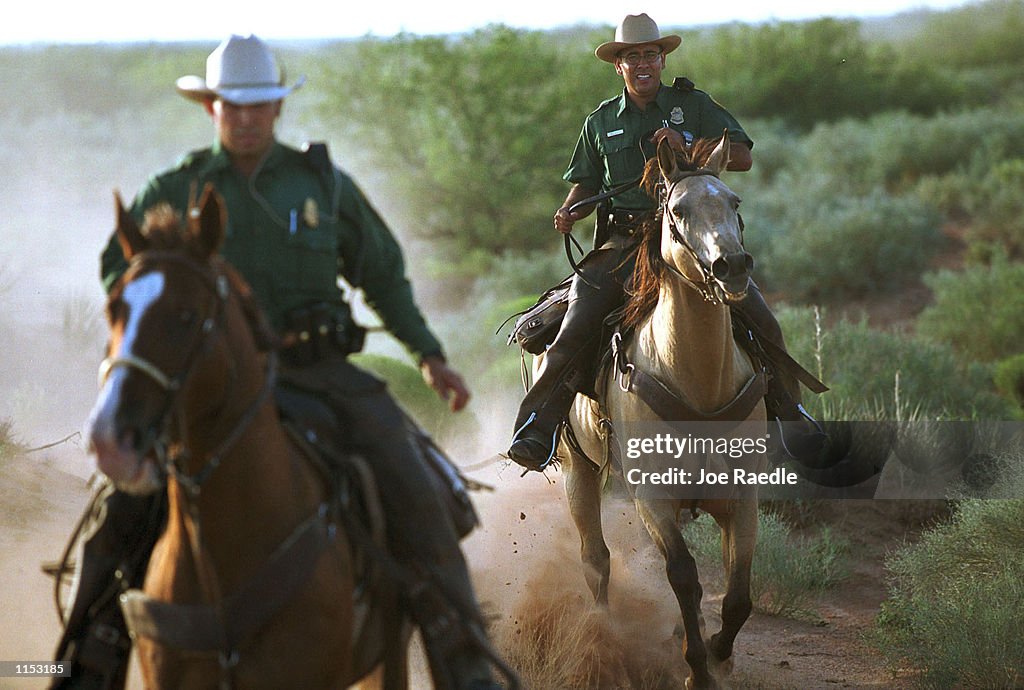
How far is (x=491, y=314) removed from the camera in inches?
896

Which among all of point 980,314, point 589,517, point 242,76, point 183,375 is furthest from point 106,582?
point 980,314

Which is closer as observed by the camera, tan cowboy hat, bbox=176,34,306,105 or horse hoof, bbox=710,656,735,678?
tan cowboy hat, bbox=176,34,306,105

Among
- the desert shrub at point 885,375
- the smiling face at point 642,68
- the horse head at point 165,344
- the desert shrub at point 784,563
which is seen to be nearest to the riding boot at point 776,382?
the smiling face at point 642,68

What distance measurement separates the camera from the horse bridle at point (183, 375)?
373cm

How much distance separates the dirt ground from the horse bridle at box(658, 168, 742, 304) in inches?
95.8

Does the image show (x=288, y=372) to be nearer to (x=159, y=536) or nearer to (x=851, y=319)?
(x=159, y=536)

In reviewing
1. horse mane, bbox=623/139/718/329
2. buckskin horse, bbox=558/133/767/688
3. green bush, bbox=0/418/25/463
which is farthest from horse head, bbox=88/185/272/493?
green bush, bbox=0/418/25/463

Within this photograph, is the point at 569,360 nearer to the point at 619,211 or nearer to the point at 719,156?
the point at 619,211

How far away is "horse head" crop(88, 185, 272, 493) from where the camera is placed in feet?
12.0

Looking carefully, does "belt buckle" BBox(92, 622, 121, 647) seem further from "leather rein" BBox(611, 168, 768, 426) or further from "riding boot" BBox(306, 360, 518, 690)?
"leather rein" BBox(611, 168, 768, 426)

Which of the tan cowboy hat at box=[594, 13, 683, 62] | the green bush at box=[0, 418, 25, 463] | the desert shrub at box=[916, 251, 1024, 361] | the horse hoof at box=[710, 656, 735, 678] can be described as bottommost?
the desert shrub at box=[916, 251, 1024, 361]

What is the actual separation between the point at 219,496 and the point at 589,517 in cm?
506

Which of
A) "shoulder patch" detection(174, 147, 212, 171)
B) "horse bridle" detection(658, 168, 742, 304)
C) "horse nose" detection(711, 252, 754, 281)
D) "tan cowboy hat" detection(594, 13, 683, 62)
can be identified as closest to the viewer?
"shoulder patch" detection(174, 147, 212, 171)

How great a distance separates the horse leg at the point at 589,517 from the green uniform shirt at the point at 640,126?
1.82 metres
